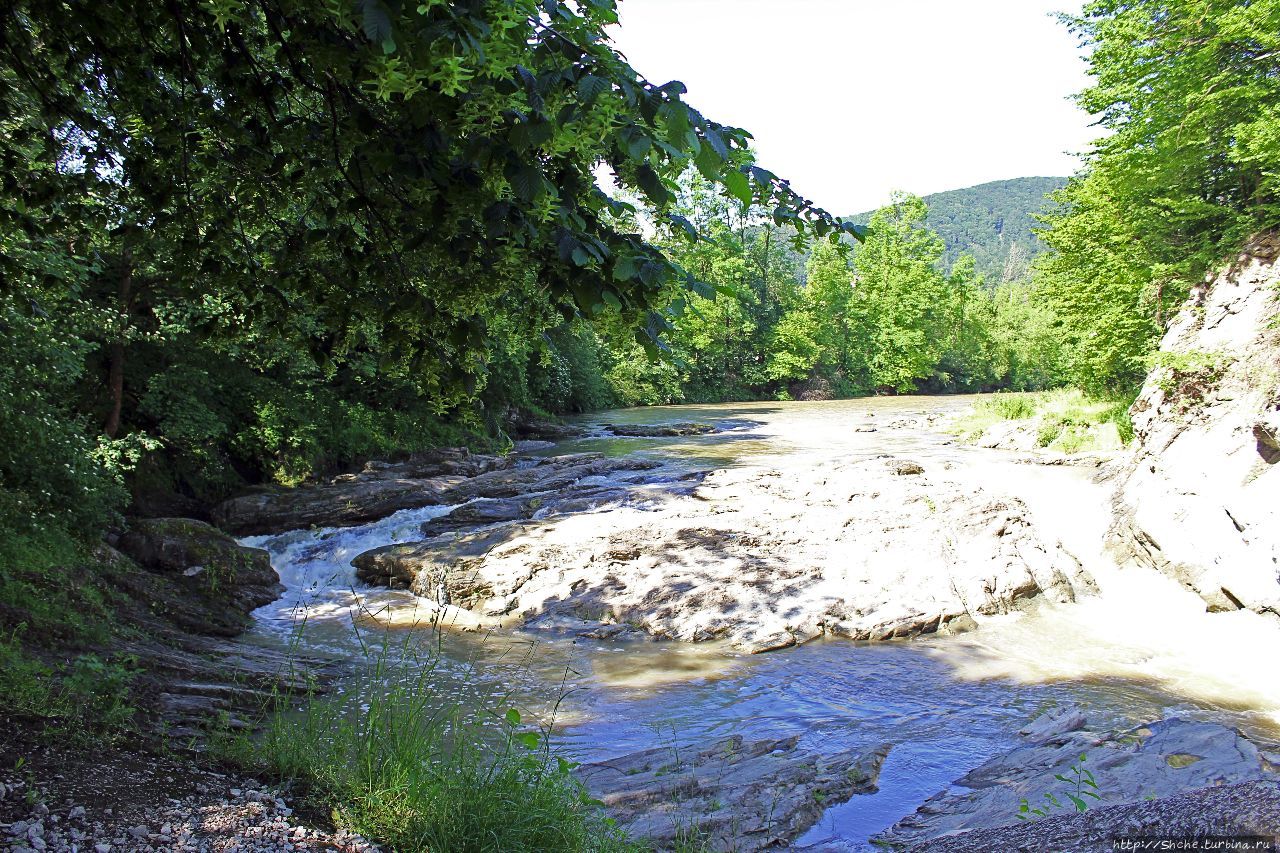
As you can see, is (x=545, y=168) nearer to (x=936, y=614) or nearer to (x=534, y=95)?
(x=534, y=95)

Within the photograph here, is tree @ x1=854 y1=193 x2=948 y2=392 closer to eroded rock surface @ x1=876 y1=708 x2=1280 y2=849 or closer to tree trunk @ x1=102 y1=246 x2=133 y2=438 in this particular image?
tree trunk @ x1=102 y1=246 x2=133 y2=438

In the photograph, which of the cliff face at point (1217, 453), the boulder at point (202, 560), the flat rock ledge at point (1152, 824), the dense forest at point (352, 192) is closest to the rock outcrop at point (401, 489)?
the boulder at point (202, 560)

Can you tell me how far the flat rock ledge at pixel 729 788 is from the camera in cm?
446

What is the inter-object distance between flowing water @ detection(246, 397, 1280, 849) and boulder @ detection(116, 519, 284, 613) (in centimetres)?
39

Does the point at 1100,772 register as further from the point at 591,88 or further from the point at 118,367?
the point at 118,367

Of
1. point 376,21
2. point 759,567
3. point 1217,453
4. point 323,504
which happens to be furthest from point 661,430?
point 376,21

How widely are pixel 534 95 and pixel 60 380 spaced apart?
9.41 m

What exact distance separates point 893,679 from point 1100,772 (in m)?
2.73

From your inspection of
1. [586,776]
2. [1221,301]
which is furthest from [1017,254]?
[586,776]

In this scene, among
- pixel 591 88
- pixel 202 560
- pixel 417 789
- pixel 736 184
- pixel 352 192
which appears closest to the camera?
pixel 591 88

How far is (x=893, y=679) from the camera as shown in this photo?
25.0ft

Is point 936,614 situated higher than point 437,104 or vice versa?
point 437,104

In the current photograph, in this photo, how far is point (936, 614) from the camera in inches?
355

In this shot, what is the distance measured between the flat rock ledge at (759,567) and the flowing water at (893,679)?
362 mm
